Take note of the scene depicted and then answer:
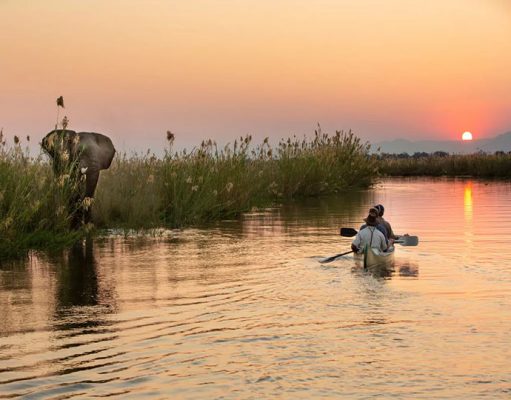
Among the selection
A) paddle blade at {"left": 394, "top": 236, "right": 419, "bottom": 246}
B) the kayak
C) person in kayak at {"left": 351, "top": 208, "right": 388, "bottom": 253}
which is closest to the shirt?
person in kayak at {"left": 351, "top": 208, "right": 388, "bottom": 253}

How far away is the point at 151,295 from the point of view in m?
11.1

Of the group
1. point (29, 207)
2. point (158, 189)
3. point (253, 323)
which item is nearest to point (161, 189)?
point (158, 189)

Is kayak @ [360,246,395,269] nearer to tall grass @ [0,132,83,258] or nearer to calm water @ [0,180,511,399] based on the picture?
calm water @ [0,180,511,399]

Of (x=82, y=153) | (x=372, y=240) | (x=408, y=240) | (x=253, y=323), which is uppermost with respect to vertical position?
(x=82, y=153)

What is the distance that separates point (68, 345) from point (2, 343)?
639 millimetres

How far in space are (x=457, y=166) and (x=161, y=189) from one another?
5336 cm

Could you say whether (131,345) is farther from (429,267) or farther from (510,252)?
(510,252)

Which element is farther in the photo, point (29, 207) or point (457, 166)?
point (457, 166)

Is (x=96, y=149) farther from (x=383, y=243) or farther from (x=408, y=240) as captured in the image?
(x=383, y=243)

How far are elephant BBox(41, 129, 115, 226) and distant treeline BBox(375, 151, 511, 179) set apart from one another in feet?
156

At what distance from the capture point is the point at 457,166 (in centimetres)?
7275

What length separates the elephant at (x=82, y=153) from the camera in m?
18.2

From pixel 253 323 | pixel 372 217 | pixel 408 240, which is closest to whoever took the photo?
pixel 253 323

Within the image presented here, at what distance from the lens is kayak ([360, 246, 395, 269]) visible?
44.5ft
